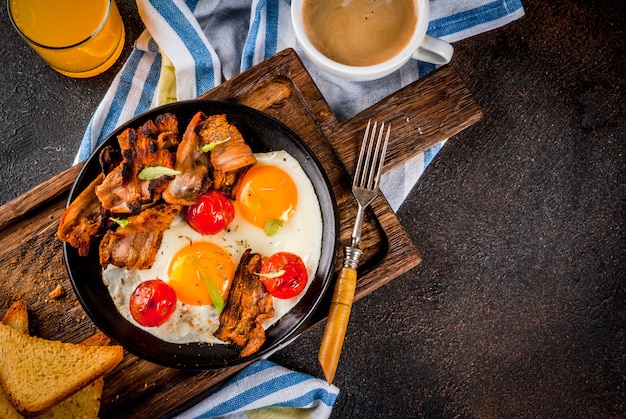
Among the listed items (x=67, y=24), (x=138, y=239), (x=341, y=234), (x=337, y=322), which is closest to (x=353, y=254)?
(x=341, y=234)

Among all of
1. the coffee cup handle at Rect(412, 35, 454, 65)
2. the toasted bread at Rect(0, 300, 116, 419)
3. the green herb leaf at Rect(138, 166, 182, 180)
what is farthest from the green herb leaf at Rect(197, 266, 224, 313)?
the coffee cup handle at Rect(412, 35, 454, 65)

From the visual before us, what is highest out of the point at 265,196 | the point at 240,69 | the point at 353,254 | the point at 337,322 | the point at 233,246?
the point at 240,69

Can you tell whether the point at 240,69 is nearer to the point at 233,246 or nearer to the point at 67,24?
the point at 67,24

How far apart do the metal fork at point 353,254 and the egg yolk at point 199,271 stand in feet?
1.38

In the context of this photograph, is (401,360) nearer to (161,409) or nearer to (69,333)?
(161,409)

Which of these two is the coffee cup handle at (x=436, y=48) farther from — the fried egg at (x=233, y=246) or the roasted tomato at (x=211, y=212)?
the roasted tomato at (x=211, y=212)

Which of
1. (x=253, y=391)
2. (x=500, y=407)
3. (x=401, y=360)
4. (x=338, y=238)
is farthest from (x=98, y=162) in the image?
(x=500, y=407)

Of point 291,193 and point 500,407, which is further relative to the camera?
point 500,407

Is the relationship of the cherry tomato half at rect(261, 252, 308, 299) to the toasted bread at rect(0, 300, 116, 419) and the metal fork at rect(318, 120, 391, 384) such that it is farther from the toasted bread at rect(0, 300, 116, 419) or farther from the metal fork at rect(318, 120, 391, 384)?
the toasted bread at rect(0, 300, 116, 419)

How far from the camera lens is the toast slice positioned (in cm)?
239

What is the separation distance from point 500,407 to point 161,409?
5.29 ft

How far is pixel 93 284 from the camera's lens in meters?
2.37

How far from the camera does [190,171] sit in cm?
220

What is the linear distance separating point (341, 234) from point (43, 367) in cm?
129
